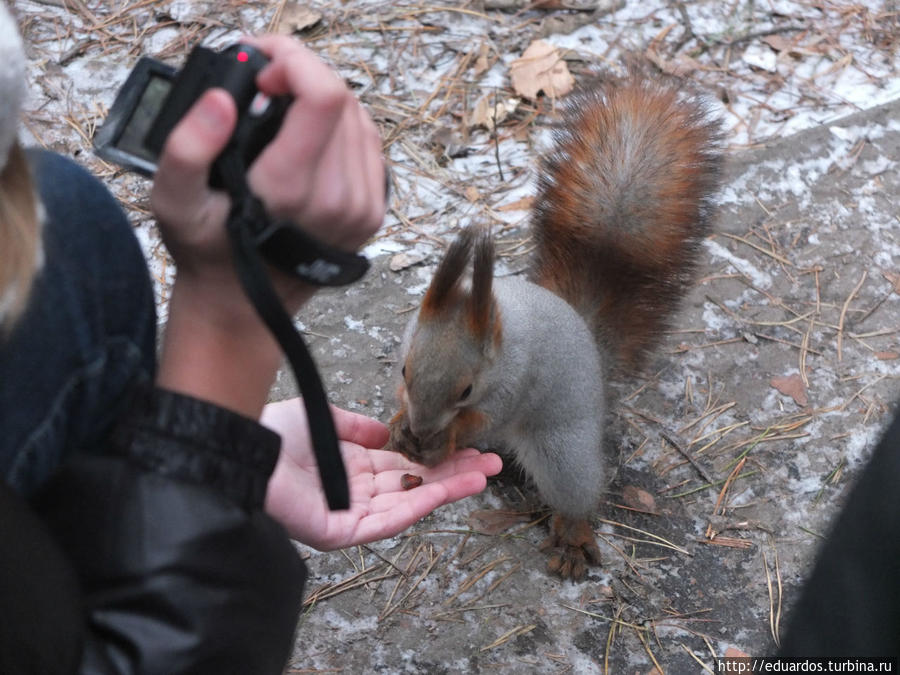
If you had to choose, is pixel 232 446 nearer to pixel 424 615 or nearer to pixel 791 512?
pixel 424 615

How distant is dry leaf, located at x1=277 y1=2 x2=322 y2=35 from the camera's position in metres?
2.33

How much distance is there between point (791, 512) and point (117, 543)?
1.41 meters

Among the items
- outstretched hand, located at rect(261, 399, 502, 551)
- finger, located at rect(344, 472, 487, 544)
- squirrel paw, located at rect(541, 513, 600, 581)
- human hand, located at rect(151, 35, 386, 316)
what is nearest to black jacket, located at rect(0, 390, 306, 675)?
human hand, located at rect(151, 35, 386, 316)

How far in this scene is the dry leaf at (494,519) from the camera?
167cm

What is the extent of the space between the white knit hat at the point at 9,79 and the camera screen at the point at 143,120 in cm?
15

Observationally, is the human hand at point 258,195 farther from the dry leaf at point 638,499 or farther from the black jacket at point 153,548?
the dry leaf at point 638,499

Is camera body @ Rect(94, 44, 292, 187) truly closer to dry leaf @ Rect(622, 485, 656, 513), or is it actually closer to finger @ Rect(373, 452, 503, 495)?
finger @ Rect(373, 452, 503, 495)

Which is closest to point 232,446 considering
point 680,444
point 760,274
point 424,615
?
point 424,615

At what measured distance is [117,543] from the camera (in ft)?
2.04

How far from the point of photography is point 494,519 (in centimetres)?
169

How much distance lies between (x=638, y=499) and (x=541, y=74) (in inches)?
47.5

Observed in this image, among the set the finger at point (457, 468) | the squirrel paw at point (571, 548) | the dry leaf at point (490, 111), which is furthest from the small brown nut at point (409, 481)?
the dry leaf at point (490, 111)

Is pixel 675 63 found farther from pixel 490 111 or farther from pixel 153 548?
pixel 153 548

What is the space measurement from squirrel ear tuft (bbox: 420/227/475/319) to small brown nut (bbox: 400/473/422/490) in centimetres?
27
